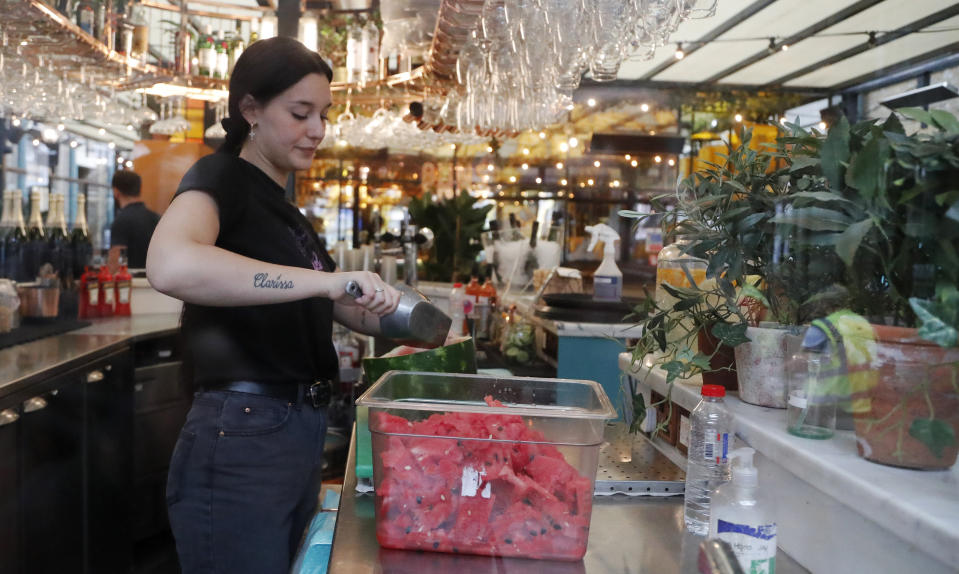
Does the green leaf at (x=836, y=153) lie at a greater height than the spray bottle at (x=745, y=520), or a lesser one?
greater

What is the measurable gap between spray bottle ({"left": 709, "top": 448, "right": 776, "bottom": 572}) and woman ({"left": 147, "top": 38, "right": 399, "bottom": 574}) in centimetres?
71

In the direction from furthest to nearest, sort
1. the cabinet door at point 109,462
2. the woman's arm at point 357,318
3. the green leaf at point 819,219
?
1. the cabinet door at point 109,462
2. the woman's arm at point 357,318
3. the green leaf at point 819,219

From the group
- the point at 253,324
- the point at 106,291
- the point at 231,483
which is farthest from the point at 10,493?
the point at 106,291

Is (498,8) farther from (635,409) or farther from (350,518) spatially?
(350,518)

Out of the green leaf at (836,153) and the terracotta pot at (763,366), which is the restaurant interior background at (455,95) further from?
the terracotta pot at (763,366)

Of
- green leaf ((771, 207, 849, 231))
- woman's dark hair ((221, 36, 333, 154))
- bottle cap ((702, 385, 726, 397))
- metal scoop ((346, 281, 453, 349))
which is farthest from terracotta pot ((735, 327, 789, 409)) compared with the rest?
woman's dark hair ((221, 36, 333, 154))

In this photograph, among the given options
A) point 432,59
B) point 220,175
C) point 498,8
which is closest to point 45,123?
point 432,59

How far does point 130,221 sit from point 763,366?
4.38 metres

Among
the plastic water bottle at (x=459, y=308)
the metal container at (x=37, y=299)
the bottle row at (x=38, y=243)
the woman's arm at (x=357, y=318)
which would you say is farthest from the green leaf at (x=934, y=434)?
the bottle row at (x=38, y=243)

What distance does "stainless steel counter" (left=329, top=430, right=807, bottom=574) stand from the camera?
1204mm

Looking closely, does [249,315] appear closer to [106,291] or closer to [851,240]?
[851,240]

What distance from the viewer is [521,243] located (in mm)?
4438

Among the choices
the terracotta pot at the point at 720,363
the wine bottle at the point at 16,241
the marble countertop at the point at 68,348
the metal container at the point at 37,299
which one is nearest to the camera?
the terracotta pot at the point at 720,363

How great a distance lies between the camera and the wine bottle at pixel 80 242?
4.48 m
